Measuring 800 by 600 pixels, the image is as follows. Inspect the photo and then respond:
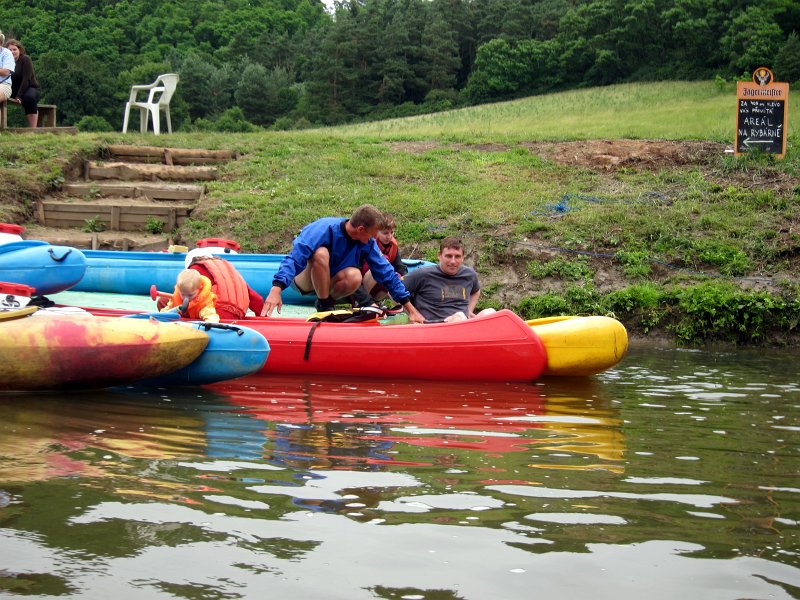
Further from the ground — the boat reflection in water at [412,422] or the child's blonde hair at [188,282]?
the child's blonde hair at [188,282]

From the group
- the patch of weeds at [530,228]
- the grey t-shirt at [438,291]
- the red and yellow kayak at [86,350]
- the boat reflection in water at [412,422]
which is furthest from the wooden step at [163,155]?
the red and yellow kayak at [86,350]

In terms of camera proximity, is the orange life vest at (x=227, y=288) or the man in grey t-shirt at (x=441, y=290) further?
the man in grey t-shirt at (x=441, y=290)

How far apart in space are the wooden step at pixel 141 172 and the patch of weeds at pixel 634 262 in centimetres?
651

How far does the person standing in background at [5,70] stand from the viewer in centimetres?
1529

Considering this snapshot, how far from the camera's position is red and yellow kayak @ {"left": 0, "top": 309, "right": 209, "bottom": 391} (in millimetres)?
6422

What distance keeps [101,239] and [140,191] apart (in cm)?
154

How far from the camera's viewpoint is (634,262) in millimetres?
11195

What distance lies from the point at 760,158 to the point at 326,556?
11530mm

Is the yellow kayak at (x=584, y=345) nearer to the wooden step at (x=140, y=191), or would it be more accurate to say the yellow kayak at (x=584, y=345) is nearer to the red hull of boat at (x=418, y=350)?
the red hull of boat at (x=418, y=350)

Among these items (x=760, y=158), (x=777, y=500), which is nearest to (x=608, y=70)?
(x=760, y=158)

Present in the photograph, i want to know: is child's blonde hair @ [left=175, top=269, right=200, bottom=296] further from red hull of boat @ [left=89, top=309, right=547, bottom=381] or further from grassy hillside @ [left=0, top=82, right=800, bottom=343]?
grassy hillside @ [left=0, top=82, right=800, bottom=343]

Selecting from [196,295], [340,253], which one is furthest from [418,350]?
[196,295]

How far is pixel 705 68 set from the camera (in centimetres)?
4147

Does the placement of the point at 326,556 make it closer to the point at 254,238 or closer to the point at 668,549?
the point at 668,549
